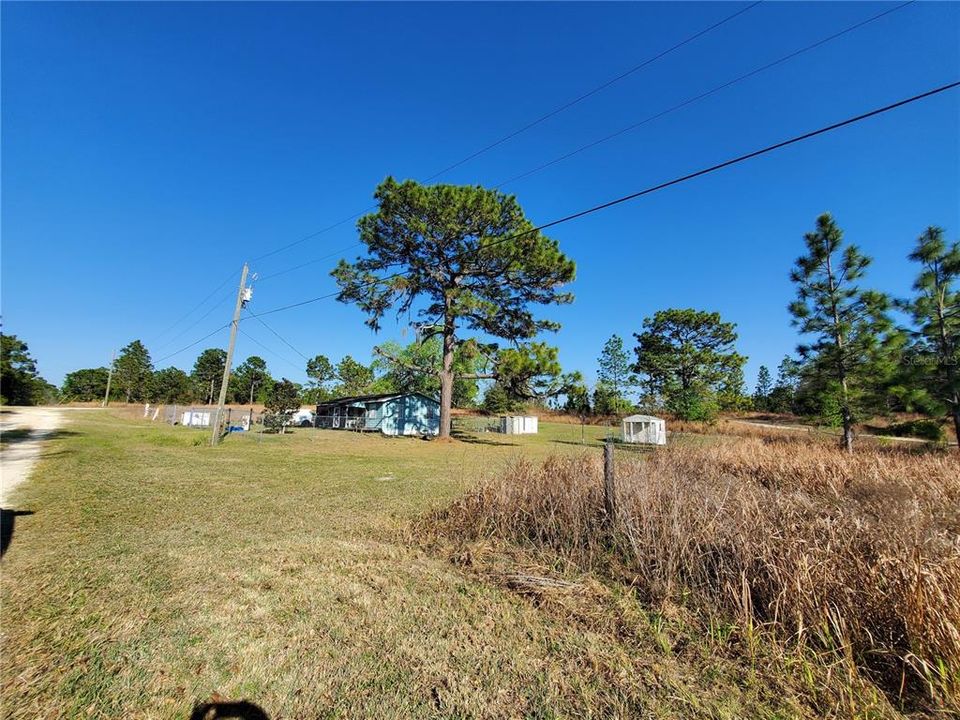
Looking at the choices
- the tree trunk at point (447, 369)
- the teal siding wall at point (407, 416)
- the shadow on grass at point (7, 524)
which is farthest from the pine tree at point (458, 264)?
the shadow on grass at point (7, 524)

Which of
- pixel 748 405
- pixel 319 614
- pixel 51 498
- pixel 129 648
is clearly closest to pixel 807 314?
pixel 319 614

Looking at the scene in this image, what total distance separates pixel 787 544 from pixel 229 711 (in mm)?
4026

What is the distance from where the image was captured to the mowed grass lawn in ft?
7.65

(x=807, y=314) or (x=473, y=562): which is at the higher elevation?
(x=807, y=314)

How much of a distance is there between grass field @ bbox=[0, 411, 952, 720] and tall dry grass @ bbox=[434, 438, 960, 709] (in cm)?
42

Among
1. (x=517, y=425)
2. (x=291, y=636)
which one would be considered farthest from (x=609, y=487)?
(x=517, y=425)

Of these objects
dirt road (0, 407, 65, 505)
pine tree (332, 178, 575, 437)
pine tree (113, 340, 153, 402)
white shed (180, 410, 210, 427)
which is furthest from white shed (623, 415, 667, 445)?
pine tree (113, 340, 153, 402)

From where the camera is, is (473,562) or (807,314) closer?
(473,562)

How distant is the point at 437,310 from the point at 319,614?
21.0 meters

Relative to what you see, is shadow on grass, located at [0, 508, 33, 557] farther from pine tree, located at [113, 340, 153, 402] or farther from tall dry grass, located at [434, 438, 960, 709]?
pine tree, located at [113, 340, 153, 402]

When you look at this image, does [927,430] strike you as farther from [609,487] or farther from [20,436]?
[20,436]

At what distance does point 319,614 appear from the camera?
3.27 metres

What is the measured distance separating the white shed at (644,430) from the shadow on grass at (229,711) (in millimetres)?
29177

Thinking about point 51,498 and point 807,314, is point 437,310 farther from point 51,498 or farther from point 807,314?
point 51,498
